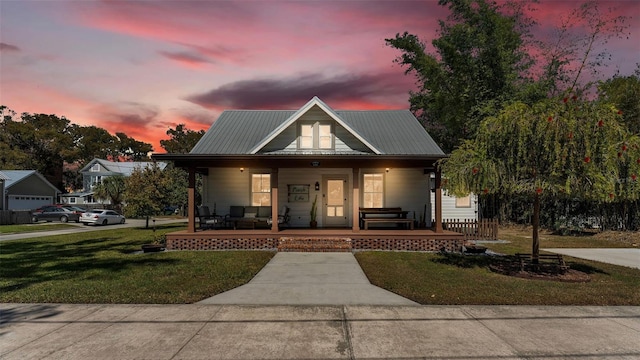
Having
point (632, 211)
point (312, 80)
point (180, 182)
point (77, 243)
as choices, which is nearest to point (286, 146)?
point (312, 80)

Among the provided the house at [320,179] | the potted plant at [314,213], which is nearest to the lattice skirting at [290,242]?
the house at [320,179]

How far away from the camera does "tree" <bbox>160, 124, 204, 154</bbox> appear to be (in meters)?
67.2

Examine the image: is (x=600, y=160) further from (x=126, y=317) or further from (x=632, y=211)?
(x=632, y=211)

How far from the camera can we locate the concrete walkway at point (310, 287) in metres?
6.40

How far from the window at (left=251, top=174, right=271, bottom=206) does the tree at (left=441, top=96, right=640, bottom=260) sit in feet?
30.2

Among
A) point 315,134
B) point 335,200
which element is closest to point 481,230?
point 335,200

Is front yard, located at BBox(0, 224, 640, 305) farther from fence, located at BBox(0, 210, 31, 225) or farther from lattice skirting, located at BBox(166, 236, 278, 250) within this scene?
fence, located at BBox(0, 210, 31, 225)

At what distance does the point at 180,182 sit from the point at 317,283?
39.3m

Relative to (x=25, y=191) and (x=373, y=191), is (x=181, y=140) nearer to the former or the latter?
(x=25, y=191)

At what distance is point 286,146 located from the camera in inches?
616

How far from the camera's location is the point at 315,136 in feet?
51.4

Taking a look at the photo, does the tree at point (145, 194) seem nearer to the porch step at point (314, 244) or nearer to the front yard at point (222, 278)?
the front yard at point (222, 278)

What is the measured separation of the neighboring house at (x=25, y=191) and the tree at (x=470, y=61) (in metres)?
42.2

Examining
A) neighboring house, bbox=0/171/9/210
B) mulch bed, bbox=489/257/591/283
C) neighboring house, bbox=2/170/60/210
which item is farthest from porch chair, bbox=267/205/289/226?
neighboring house, bbox=2/170/60/210
